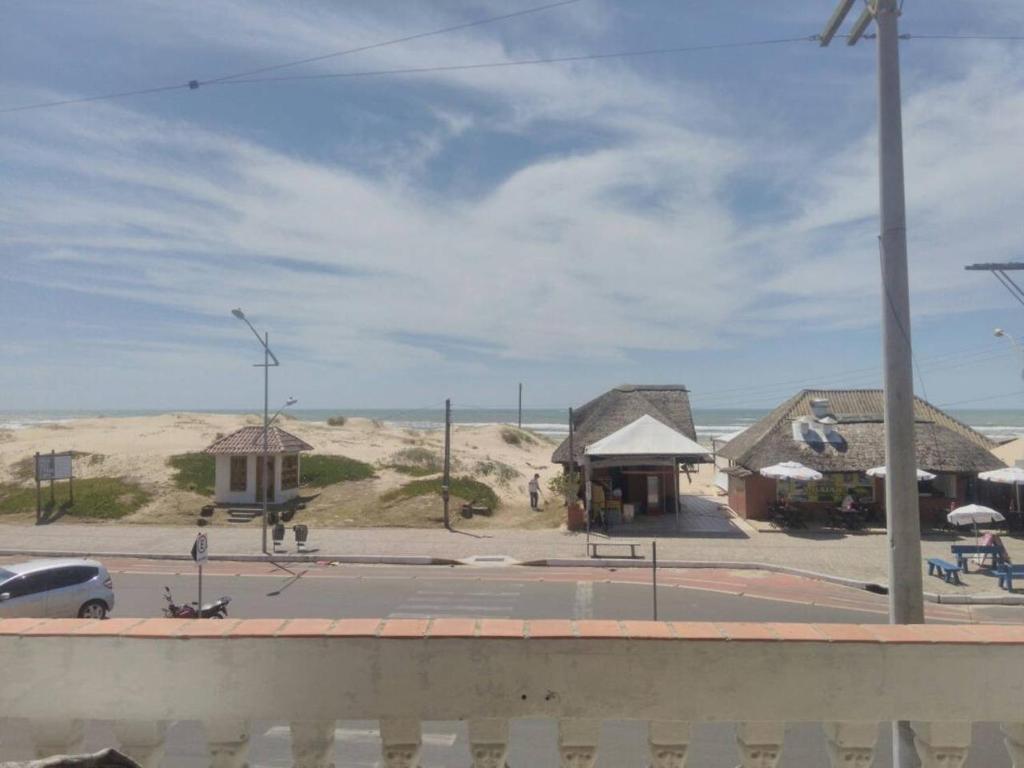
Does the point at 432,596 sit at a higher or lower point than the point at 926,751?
lower

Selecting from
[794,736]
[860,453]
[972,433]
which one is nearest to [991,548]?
[860,453]

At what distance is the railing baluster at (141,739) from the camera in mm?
2822

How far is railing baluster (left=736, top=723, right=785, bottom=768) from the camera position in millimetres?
2855

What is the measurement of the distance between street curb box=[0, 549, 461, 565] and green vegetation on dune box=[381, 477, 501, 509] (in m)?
9.93

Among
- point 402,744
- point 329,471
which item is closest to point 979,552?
point 402,744

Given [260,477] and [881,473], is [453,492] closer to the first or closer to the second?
[260,477]

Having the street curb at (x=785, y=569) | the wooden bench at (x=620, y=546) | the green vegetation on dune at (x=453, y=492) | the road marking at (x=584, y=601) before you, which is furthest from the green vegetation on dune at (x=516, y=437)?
the road marking at (x=584, y=601)

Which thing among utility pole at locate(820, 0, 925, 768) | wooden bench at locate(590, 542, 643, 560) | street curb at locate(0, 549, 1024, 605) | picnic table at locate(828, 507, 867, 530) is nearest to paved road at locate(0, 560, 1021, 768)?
street curb at locate(0, 549, 1024, 605)

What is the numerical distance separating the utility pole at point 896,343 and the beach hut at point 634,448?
24.8m

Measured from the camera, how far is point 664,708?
113 inches

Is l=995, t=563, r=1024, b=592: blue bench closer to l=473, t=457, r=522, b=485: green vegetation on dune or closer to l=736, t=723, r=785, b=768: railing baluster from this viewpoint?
l=736, t=723, r=785, b=768: railing baluster

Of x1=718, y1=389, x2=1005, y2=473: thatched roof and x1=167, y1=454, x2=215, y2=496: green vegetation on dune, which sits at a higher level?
x1=718, y1=389, x2=1005, y2=473: thatched roof

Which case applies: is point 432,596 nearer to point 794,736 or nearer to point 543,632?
point 794,736

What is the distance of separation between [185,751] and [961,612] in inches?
709
